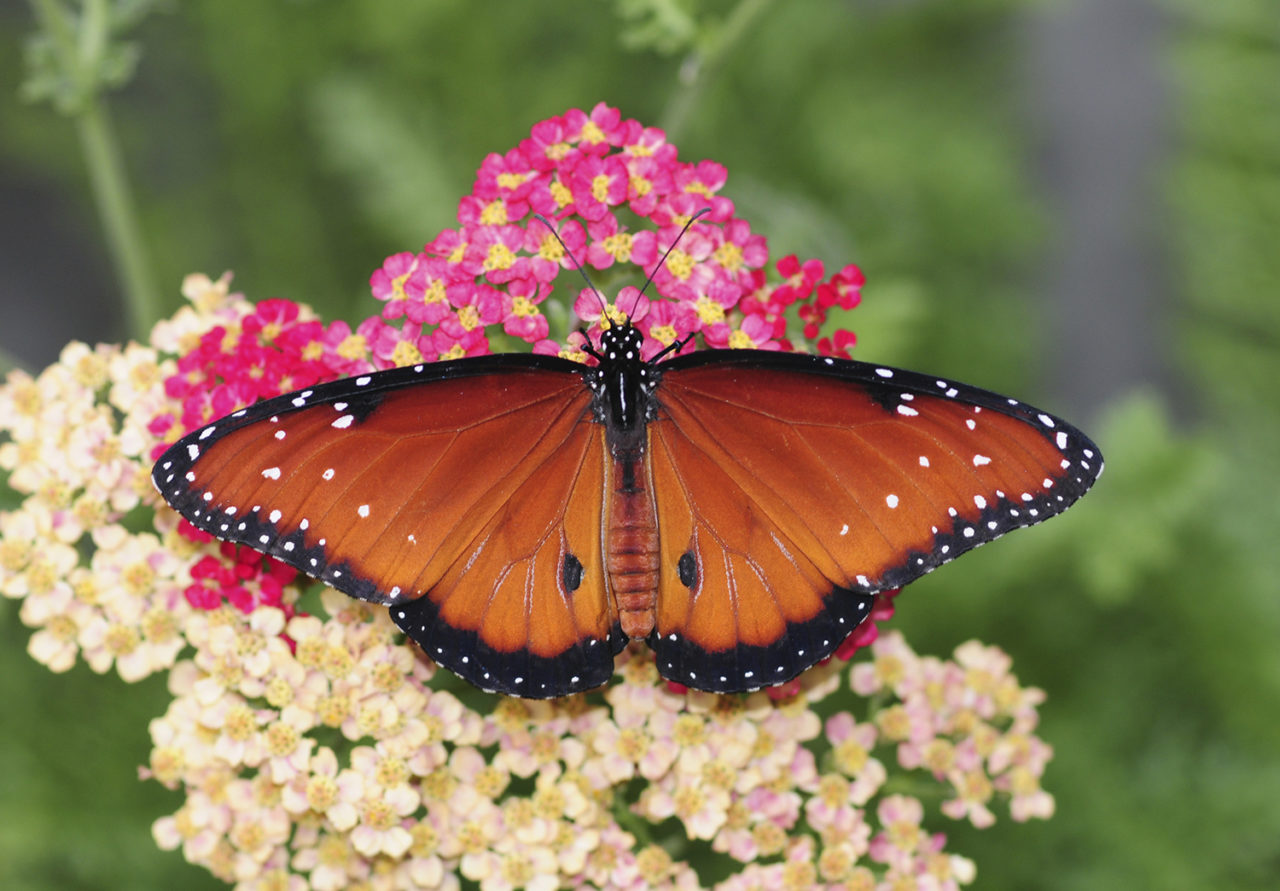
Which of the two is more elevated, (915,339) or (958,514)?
(915,339)

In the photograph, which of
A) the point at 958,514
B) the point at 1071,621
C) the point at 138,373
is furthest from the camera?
the point at 1071,621

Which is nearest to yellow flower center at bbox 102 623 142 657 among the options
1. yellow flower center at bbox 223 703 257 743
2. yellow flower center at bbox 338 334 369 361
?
yellow flower center at bbox 223 703 257 743

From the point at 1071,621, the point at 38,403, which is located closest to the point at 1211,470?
the point at 1071,621

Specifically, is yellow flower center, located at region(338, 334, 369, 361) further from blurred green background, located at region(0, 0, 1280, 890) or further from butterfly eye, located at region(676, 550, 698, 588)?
blurred green background, located at region(0, 0, 1280, 890)

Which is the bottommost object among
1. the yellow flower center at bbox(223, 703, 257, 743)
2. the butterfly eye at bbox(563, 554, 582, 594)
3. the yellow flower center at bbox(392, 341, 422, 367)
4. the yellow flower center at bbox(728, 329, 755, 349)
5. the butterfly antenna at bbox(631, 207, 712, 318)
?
the yellow flower center at bbox(223, 703, 257, 743)

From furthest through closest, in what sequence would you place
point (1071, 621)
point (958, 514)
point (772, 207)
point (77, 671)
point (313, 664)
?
1. point (1071, 621)
2. point (77, 671)
3. point (772, 207)
4. point (313, 664)
5. point (958, 514)

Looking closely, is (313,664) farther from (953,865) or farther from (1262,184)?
(1262,184)

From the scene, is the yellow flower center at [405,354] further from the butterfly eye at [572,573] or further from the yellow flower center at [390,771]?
the yellow flower center at [390,771]
